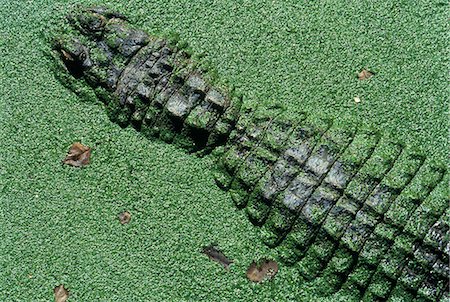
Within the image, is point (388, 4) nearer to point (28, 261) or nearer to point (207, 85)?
point (207, 85)

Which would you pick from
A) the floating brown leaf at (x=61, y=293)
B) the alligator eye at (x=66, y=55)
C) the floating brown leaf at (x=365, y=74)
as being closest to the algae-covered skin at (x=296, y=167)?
the alligator eye at (x=66, y=55)

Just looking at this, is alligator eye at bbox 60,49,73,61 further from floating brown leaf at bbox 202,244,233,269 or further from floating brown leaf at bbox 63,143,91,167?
floating brown leaf at bbox 202,244,233,269

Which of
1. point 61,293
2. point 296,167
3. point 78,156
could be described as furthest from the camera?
point 78,156

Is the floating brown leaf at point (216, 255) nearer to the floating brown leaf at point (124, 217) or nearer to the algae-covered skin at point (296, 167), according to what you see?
the algae-covered skin at point (296, 167)

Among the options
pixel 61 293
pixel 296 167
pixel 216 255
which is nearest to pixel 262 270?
pixel 216 255

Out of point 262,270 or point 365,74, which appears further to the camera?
point 365,74

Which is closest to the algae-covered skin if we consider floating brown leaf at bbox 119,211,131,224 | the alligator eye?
the alligator eye

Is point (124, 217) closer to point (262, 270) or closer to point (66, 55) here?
point (262, 270)
